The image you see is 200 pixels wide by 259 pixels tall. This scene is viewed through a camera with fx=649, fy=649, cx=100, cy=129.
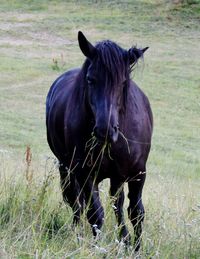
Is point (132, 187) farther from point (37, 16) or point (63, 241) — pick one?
point (37, 16)

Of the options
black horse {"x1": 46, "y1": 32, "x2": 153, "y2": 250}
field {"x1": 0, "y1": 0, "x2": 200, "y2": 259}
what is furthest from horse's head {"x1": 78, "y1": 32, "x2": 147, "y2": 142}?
field {"x1": 0, "y1": 0, "x2": 200, "y2": 259}

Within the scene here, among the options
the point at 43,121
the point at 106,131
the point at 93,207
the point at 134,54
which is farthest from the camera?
the point at 43,121

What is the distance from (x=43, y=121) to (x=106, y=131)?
14382mm

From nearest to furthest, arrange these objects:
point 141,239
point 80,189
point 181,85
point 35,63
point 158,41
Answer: point 141,239, point 80,189, point 181,85, point 35,63, point 158,41

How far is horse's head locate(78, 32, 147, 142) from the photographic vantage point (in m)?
4.62

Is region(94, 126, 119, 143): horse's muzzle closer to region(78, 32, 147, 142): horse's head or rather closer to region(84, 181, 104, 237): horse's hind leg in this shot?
region(78, 32, 147, 142): horse's head

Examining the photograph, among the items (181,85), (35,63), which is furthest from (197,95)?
(35,63)

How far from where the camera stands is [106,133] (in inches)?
180

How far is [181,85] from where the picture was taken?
2684 cm

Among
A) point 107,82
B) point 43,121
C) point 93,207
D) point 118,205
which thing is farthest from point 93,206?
point 43,121

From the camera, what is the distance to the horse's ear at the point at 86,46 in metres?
5.05

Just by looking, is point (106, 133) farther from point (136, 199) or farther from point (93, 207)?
point (136, 199)

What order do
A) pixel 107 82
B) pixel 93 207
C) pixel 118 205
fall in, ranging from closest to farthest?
1. pixel 107 82
2. pixel 93 207
3. pixel 118 205

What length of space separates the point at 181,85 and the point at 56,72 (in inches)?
215
